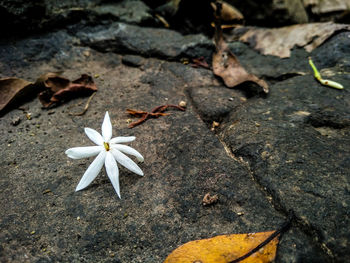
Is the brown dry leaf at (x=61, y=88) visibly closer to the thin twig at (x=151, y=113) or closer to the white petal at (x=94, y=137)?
the thin twig at (x=151, y=113)

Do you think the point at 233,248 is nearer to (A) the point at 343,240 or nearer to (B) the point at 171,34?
(A) the point at 343,240

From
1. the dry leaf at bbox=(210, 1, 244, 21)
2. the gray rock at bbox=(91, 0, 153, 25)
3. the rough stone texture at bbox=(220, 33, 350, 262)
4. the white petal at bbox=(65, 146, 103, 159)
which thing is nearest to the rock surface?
the rough stone texture at bbox=(220, 33, 350, 262)

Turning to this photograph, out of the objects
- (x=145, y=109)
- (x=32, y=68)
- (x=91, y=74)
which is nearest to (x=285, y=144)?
(x=145, y=109)

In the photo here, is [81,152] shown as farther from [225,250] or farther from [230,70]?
[230,70]

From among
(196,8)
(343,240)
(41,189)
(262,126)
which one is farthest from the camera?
(196,8)

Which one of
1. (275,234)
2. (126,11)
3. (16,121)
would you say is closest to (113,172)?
(275,234)

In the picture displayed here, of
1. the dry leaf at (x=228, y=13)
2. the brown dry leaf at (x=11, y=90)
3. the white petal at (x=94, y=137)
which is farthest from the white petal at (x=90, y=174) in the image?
the dry leaf at (x=228, y=13)
